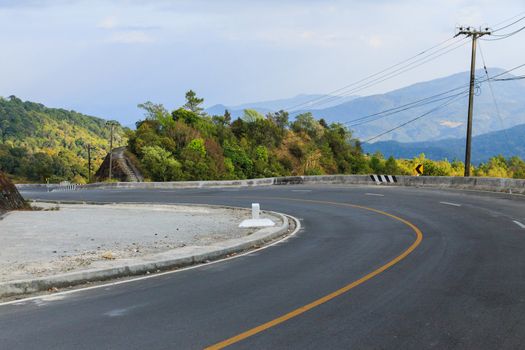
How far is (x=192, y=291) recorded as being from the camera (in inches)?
342

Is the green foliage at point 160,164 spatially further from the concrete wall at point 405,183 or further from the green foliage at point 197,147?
the concrete wall at point 405,183

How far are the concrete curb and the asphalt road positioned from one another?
69cm

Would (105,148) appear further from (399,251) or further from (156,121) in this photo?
(399,251)

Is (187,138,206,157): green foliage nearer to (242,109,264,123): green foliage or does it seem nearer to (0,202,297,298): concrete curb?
(242,109,264,123): green foliage

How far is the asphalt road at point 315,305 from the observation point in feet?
20.0

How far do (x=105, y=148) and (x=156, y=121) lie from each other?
7813cm

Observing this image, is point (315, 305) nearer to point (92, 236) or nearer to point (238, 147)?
point (92, 236)

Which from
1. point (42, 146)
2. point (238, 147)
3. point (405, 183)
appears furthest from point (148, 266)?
point (42, 146)

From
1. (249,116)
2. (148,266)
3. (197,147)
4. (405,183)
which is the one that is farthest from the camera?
(249,116)

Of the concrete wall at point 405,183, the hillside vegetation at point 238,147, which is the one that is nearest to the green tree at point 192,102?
the hillside vegetation at point 238,147

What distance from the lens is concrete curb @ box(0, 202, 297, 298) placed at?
29.2 ft

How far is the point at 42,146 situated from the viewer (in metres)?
164

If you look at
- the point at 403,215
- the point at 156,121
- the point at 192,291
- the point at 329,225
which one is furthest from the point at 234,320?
the point at 156,121

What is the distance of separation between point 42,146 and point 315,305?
558ft
